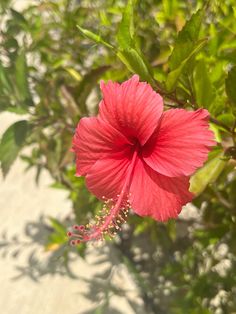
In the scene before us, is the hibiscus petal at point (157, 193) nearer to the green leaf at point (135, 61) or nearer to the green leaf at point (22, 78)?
the green leaf at point (135, 61)

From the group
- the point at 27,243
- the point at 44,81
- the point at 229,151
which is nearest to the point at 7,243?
the point at 27,243

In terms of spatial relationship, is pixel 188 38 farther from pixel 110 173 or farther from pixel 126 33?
pixel 110 173

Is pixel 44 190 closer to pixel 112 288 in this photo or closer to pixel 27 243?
pixel 27 243

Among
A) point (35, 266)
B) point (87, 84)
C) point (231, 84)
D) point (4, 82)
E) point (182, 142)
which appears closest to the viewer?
point (182, 142)

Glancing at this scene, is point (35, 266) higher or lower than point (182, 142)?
lower

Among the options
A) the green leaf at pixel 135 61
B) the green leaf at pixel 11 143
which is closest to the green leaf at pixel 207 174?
the green leaf at pixel 135 61

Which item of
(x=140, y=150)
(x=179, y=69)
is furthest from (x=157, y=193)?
(x=179, y=69)

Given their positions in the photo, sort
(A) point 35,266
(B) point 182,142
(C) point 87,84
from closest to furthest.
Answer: (B) point 182,142, (C) point 87,84, (A) point 35,266

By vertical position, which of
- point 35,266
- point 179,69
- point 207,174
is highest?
point 179,69
